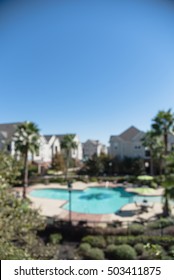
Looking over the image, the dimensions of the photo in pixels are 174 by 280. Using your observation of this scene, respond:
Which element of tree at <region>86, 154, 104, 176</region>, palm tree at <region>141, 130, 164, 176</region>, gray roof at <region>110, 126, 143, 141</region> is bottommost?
tree at <region>86, 154, 104, 176</region>

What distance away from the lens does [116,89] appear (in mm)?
6777

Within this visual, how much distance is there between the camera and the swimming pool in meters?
18.8

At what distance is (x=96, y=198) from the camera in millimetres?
22312

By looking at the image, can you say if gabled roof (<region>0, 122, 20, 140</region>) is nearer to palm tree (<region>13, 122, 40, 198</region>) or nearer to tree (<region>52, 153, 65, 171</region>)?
tree (<region>52, 153, 65, 171</region>)

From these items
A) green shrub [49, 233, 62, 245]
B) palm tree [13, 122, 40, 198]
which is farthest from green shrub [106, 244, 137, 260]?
palm tree [13, 122, 40, 198]

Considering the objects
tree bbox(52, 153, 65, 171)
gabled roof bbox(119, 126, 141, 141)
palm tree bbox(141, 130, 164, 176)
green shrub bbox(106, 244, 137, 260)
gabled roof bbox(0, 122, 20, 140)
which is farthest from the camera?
gabled roof bbox(119, 126, 141, 141)

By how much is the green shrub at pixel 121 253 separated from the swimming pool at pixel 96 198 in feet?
26.0

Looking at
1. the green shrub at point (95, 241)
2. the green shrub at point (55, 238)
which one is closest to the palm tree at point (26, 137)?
the green shrub at point (55, 238)

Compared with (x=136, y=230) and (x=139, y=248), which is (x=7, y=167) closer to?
(x=139, y=248)

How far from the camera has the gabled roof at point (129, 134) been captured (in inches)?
1450

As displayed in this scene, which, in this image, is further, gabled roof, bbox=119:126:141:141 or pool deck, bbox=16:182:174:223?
gabled roof, bbox=119:126:141:141

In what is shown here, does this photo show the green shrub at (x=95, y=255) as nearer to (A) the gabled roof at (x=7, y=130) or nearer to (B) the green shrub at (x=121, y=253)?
(B) the green shrub at (x=121, y=253)

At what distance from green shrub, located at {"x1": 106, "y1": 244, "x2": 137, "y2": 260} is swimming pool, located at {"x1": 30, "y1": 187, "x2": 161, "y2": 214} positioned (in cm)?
793
